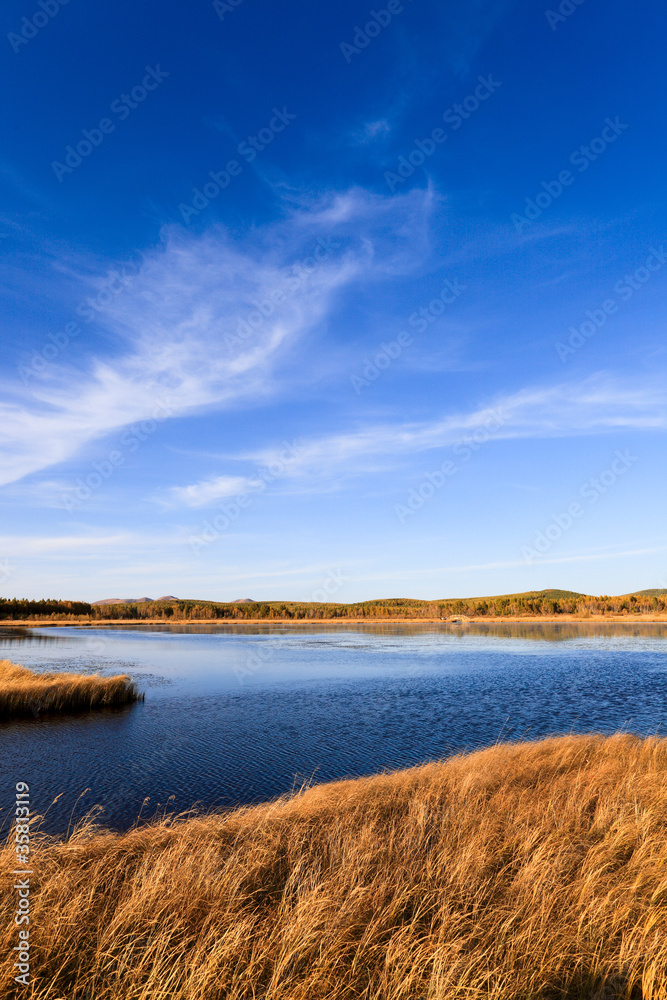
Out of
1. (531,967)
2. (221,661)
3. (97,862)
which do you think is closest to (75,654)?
(221,661)

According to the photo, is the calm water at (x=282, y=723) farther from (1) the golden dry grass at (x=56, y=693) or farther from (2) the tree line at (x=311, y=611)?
(2) the tree line at (x=311, y=611)

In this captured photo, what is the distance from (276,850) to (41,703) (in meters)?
23.8

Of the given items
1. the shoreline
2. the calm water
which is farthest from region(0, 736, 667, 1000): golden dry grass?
the shoreline

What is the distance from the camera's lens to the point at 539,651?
203 ft

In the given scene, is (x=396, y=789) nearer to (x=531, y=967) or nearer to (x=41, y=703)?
(x=531, y=967)

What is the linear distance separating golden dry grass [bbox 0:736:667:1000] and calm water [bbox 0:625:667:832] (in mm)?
6690

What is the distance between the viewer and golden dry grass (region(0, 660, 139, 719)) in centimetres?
2719

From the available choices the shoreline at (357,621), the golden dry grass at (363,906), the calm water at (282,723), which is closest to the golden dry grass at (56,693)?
the calm water at (282,723)

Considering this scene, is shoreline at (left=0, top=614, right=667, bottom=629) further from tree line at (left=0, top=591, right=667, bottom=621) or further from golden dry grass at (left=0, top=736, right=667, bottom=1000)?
golden dry grass at (left=0, top=736, right=667, bottom=1000)

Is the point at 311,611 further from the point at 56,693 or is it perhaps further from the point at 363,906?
the point at 363,906

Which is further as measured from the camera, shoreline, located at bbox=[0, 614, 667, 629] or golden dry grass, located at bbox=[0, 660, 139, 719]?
shoreline, located at bbox=[0, 614, 667, 629]

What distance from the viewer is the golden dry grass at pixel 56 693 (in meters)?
27.2

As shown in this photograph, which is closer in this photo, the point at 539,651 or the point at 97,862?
the point at 97,862

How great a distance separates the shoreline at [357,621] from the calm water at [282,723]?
→ 3791 inches
